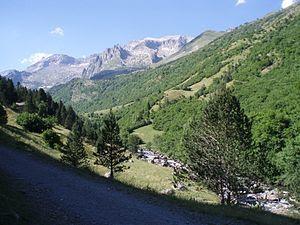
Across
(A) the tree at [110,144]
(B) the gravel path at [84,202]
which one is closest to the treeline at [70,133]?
(A) the tree at [110,144]

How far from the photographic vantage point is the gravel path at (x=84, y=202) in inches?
575

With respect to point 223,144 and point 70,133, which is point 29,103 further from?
point 223,144

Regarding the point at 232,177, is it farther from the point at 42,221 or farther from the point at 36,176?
the point at 42,221

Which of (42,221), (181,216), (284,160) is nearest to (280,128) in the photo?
(284,160)

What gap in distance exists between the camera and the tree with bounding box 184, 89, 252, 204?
37.6 m

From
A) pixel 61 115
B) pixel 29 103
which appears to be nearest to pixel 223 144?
pixel 29 103

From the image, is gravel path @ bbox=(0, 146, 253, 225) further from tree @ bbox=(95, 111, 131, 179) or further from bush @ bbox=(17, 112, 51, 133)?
bush @ bbox=(17, 112, 51, 133)

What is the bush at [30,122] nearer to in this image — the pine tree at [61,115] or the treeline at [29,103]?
the treeline at [29,103]

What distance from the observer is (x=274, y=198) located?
84750mm

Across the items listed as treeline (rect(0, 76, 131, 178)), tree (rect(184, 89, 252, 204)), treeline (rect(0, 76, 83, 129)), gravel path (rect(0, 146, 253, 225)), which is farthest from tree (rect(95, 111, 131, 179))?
treeline (rect(0, 76, 83, 129))

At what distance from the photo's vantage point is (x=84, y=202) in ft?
55.9

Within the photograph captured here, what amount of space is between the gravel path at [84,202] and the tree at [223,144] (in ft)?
54.8

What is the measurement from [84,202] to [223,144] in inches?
907

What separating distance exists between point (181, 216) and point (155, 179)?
63.8m
